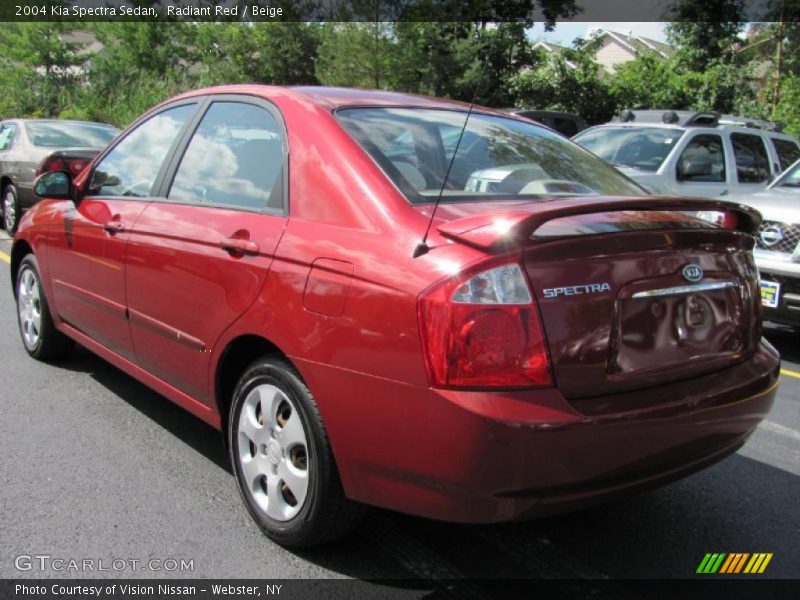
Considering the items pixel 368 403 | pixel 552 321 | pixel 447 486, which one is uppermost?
pixel 552 321

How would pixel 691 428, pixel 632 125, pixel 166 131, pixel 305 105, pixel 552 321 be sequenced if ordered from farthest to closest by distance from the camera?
pixel 632 125 < pixel 166 131 < pixel 305 105 < pixel 691 428 < pixel 552 321

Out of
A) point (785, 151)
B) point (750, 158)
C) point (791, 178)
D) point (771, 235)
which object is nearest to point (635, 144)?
point (750, 158)

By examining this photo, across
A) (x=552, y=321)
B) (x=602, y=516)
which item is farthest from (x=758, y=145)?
(x=552, y=321)

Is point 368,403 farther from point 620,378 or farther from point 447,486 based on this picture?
point 620,378

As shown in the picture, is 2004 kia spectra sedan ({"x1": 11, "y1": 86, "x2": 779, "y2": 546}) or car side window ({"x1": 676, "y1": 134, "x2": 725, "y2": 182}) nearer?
2004 kia spectra sedan ({"x1": 11, "y1": 86, "x2": 779, "y2": 546})

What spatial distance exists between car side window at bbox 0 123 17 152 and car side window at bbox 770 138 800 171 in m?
10.5

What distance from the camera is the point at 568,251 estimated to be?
231cm

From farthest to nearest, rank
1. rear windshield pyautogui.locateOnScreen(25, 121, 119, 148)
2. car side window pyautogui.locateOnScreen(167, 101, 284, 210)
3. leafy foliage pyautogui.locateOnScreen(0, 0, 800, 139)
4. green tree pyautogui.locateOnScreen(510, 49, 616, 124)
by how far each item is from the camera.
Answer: green tree pyautogui.locateOnScreen(510, 49, 616, 124) → rear windshield pyautogui.locateOnScreen(25, 121, 119, 148) → leafy foliage pyautogui.locateOnScreen(0, 0, 800, 139) → car side window pyautogui.locateOnScreen(167, 101, 284, 210)

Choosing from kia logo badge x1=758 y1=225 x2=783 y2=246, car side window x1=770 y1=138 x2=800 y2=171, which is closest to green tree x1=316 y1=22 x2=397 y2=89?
kia logo badge x1=758 y1=225 x2=783 y2=246

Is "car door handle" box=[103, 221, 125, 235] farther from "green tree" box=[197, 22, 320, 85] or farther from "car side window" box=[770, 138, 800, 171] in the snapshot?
"green tree" box=[197, 22, 320, 85]

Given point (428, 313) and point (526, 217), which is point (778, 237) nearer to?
point (526, 217)

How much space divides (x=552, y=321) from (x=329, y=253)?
0.79m

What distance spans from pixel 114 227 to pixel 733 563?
123 inches

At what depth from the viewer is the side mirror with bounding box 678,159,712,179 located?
27.6 feet
